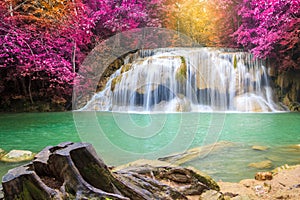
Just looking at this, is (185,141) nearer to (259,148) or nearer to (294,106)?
(259,148)

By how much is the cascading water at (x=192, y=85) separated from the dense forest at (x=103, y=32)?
→ 1173 mm

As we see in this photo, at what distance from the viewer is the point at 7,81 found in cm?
1243

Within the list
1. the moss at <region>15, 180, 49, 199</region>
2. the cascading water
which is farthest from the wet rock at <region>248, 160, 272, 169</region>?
the cascading water

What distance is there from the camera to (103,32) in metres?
15.0

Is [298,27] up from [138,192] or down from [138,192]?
up

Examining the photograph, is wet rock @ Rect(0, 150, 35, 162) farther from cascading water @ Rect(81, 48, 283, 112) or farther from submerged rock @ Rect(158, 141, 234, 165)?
cascading water @ Rect(81, 48, 283, 112)

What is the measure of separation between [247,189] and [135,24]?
14.1 metres

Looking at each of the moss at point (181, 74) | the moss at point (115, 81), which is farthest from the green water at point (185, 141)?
the moss at point (115, 81)

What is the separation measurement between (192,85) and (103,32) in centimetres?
671

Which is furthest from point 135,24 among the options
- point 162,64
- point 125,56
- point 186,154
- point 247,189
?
point 247,189

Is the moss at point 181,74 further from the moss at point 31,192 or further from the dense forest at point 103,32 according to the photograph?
the moss at point 31,192

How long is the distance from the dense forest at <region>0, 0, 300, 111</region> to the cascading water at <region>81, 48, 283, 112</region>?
46.2 inches

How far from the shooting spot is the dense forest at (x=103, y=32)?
8.38 metres

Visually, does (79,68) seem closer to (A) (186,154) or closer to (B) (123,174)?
(A) (186,154)
